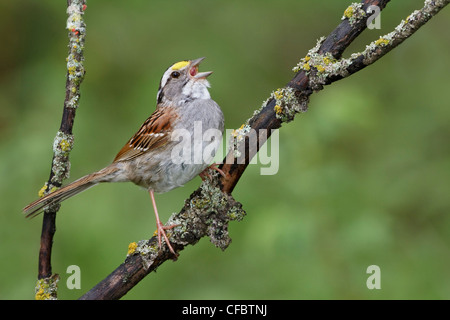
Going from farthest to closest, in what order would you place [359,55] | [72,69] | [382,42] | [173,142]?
1. [173,142]
2. [72,69]
3. [359,55]
4. [382,42]

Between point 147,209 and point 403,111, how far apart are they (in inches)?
89.1

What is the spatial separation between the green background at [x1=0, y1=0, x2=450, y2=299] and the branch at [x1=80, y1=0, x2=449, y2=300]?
0.81 metres

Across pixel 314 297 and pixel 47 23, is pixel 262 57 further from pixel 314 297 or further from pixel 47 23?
pixel 314 297

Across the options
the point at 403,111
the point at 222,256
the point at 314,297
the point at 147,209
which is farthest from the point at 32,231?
the point at 403,111

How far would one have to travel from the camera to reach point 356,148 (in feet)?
17.0

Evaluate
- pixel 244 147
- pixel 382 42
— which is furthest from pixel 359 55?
pixel 244 147

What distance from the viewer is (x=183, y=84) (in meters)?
4.33

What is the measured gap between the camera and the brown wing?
411 cm

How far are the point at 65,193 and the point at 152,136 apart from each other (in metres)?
0.79

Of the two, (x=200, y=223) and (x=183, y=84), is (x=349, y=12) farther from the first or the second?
(x=183, y=84)

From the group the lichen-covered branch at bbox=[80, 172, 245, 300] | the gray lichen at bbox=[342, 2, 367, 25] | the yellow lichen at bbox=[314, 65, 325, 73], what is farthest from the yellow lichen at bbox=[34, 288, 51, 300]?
the gray lichen at bbox=[342, 2, 367, 25]

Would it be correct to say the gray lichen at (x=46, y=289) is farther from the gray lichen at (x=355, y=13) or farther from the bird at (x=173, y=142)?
the gray lichen at (x=355, y=13)

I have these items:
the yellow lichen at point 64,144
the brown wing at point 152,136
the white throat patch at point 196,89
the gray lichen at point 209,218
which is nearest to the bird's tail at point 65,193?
the brown wing at point 152,136

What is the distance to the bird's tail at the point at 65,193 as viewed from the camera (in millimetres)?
3324
